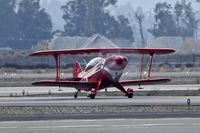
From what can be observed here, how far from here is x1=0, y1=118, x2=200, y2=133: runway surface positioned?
965 inches

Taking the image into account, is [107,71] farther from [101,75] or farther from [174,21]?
[174,21]

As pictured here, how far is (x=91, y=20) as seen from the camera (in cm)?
16412

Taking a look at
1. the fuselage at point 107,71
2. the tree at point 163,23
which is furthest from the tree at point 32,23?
the fuselage at point 107,71

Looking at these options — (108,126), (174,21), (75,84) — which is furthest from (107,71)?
(174,21)

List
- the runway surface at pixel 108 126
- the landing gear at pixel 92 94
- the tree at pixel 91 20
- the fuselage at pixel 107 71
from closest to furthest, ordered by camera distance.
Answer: the runway surface at pixel 108 126 → the landing gear at pixel 92 94 → the fuselage at pixel 107 71 → the tree at pixel 91 20

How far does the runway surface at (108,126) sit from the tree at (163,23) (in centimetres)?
13663

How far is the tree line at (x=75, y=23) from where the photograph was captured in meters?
164

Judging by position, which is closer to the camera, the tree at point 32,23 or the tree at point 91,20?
the tree at point 32,23

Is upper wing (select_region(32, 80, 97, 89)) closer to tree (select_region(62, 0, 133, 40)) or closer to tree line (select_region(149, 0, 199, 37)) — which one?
tree (select_region(62, 0, 133, 40))

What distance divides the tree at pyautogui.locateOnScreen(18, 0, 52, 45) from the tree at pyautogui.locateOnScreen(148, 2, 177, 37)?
60.8ft

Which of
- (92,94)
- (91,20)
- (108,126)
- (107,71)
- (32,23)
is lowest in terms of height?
(108,126)

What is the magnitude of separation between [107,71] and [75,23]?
125166mm

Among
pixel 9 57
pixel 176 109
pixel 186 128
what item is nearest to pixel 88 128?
pixel 186 128

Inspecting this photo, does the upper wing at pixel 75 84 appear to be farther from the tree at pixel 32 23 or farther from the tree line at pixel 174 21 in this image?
the tree line at pixel 174 21
